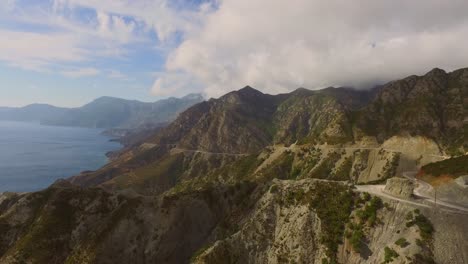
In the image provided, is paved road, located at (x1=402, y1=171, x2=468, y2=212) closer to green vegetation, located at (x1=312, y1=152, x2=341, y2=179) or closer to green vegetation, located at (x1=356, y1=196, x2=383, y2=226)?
green vegetation, located at (x1=356, y1=196, x2=383, y2=226)

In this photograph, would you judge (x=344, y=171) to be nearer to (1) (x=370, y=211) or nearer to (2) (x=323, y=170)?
(2) (x=323, y=170)

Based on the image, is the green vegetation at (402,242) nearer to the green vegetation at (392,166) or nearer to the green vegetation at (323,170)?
the green vegetation at (392,166)

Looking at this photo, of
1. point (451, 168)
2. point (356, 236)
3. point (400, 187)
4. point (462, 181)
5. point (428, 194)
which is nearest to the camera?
point (356, 236)

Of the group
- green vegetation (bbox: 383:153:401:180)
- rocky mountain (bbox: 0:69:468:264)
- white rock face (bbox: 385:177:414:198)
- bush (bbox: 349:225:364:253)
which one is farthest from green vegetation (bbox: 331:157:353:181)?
bush (bbox: 349:225:364:253)

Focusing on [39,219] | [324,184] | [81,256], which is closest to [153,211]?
[81,256]

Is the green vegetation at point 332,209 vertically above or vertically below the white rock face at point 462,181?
below

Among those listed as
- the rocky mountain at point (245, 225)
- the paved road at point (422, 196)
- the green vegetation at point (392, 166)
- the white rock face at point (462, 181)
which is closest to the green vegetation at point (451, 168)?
the rocky mountain at point (245, 225)

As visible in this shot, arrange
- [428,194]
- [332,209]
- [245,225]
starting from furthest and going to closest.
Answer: [245,225], [428,194], [332,209]

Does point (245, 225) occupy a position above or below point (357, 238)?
below

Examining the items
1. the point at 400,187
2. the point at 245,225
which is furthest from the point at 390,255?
the point at 245,225
